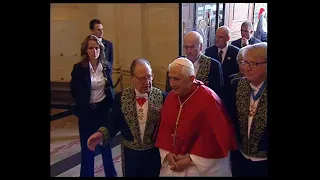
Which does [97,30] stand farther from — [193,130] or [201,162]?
[201,162]

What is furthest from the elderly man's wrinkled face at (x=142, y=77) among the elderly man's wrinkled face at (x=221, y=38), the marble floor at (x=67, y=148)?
the elderly man's wrinkled face at (x=221, y=38)

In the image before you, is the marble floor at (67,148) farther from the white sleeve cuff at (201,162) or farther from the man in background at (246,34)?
Result: the man in background at (246,34)

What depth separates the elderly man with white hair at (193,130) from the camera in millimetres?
1973

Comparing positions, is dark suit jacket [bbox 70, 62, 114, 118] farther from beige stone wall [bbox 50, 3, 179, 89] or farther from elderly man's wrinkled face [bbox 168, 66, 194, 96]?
elderly man's wrinkled face [bbox 168, 66, 194, 96]

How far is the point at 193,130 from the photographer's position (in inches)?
79.1

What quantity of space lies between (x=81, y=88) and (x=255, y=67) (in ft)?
4.32

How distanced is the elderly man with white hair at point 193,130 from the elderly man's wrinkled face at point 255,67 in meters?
0.23

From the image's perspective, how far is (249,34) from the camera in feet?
11.4

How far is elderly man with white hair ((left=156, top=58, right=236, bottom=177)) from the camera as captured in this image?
197cm
